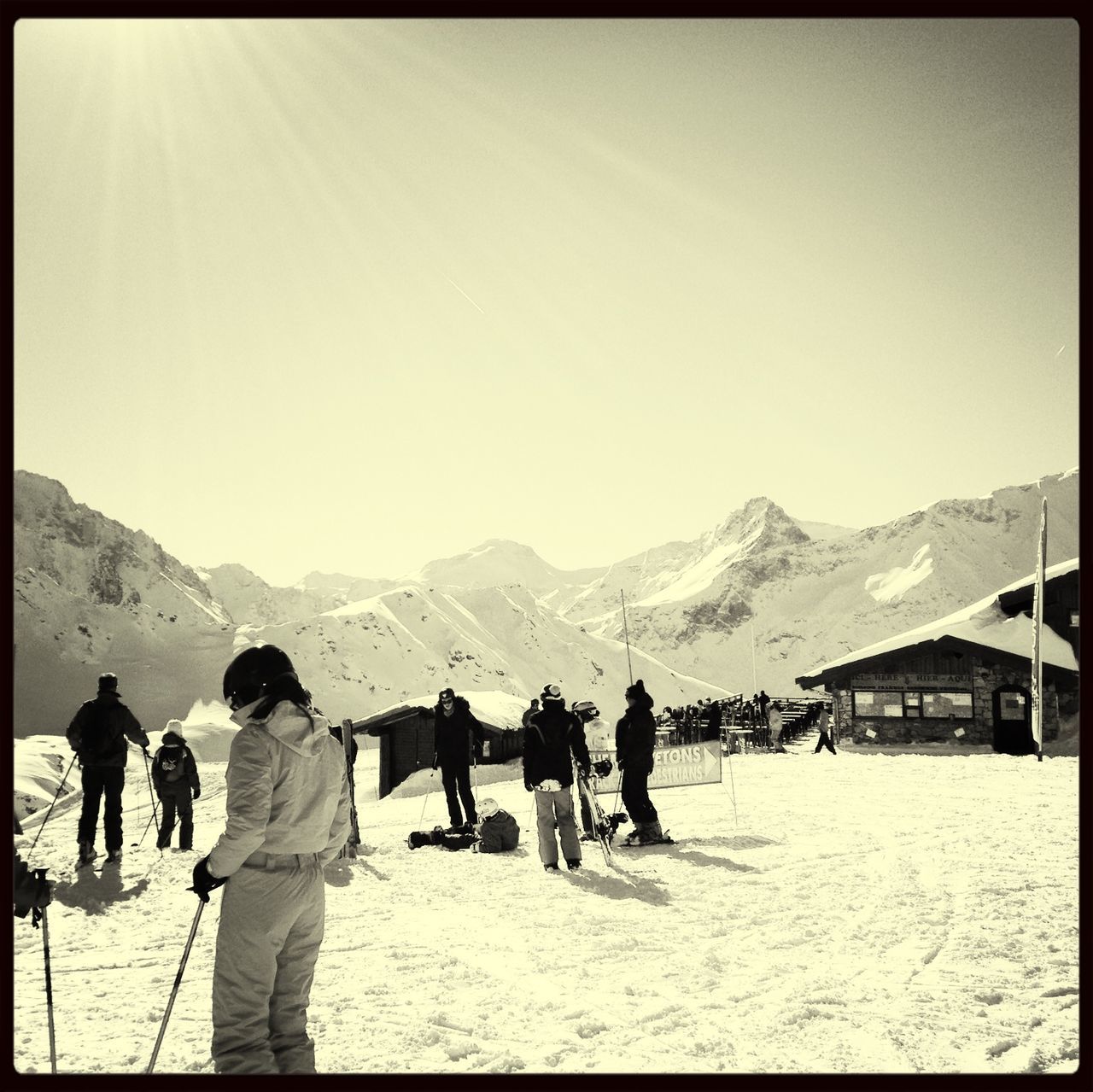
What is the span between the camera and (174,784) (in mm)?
10719

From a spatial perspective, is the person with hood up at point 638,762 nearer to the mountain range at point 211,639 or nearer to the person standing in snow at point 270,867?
the person standing in snow at point 270,867

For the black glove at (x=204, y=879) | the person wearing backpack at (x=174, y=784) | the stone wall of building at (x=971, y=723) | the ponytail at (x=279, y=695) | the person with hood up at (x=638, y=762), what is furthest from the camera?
the stone wall of building at (x=971, y=723)

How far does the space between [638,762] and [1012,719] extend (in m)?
16.7

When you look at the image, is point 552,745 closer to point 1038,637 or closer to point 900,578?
point 1038,637

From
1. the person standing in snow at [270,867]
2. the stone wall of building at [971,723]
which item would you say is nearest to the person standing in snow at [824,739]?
the stone wall of building at [971,723]

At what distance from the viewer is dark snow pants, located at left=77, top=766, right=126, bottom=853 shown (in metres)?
9.72

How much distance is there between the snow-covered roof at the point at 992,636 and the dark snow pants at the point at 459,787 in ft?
46.9

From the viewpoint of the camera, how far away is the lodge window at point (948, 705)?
907 inches

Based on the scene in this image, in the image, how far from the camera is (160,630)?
73750mm

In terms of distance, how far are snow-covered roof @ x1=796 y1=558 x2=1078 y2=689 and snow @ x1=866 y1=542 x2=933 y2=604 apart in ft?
540

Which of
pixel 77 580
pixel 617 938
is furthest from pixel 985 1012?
pixel 77 580

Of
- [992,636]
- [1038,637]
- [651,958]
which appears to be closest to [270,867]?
[651,958]
